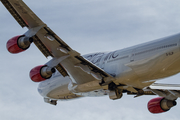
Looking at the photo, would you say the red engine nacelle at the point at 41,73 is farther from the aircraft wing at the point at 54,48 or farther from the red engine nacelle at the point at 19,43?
the red engine nacelle at the point at 19,43

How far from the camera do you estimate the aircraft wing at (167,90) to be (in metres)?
30.2

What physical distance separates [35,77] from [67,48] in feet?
11.0

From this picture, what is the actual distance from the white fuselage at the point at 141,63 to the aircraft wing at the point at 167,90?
3112mm

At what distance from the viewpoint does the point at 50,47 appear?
84.6ft

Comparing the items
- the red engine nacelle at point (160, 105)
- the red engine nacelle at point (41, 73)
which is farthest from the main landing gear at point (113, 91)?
the red engine nacelle at point (160, 105)

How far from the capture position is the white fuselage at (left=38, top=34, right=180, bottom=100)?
24.3 meters

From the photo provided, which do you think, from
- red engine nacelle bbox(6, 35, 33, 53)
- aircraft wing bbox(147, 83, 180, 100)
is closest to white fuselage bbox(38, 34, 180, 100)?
aircraft wing bbox(147, 83, 180, 100)

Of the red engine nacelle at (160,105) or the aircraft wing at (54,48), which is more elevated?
the aircraft wing at (54,48)

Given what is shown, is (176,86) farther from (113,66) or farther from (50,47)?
(50,47)

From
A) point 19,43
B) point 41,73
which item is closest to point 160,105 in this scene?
point 41,73

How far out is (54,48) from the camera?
84.0 feet

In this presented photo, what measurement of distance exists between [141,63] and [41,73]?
6967mm

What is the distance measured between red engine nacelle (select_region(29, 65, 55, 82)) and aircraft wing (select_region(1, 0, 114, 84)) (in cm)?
40

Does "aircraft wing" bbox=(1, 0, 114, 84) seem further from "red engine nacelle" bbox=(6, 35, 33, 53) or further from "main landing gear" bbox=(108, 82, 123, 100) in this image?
"main landing gear" bbox=(108, 82, 123, 100)
